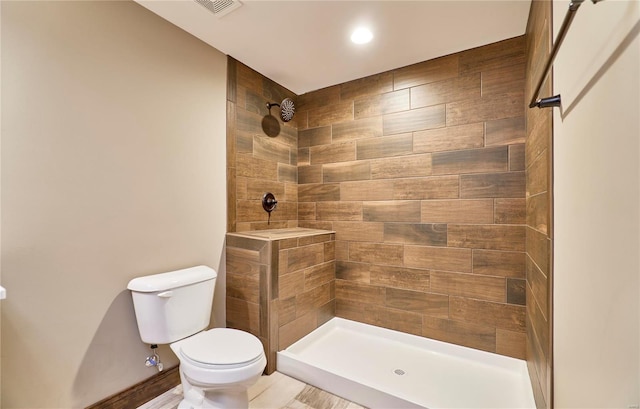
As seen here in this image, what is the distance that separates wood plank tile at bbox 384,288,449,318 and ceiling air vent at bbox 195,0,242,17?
2285 millimetres

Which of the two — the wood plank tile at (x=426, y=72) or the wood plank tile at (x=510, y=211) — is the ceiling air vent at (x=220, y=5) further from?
the wood plank tile at (x=510, y=211)

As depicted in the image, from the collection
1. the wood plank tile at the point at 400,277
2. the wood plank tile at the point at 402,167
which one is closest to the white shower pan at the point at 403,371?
the wood plank tile at the point at 400,277

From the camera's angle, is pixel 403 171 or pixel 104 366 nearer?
pixel 104 366

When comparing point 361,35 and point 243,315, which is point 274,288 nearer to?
point 243,315

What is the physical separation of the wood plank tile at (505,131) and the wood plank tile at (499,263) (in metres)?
0.76

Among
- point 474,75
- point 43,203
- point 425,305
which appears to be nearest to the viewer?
point 43,203

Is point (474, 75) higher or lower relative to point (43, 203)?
higher

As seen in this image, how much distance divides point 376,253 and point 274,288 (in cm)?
94

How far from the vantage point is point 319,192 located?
9.41 ft

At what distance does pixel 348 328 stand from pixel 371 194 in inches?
47.5

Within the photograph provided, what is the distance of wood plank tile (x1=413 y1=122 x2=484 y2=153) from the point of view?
7.06 ft

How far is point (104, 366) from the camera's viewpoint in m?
1.61

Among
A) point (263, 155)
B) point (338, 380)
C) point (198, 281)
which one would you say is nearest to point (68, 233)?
point (198, 281)

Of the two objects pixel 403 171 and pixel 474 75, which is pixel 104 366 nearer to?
pixel 403 171
